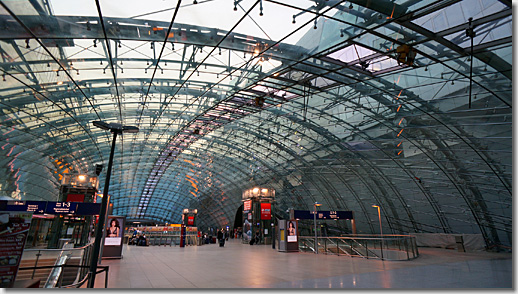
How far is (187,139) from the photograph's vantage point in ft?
145

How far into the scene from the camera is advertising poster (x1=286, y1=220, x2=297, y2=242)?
2420cm

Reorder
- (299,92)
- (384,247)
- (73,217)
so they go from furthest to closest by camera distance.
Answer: (73,217) → (299,92) → (384,247)

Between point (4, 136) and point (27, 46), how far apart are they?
656 inches

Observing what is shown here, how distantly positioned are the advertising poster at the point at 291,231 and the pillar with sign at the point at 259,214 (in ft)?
40.2

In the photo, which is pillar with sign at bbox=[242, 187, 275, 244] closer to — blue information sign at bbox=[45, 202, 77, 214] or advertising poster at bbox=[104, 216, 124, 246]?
advertising poster at bbox=[104, 216, 124, 246]

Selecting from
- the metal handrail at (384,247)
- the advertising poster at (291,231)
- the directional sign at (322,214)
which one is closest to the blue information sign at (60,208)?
the advertising poster at (291,231)

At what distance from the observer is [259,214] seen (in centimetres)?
3791

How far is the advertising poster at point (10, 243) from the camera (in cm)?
709

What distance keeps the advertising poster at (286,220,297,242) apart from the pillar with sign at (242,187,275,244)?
12242mm

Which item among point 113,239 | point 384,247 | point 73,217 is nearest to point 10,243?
point 113,239

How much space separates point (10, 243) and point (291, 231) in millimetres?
19806

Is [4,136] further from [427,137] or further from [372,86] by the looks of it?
[427,137]

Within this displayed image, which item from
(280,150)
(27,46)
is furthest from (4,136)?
(280,150)

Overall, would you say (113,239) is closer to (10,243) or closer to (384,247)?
(10,243)
